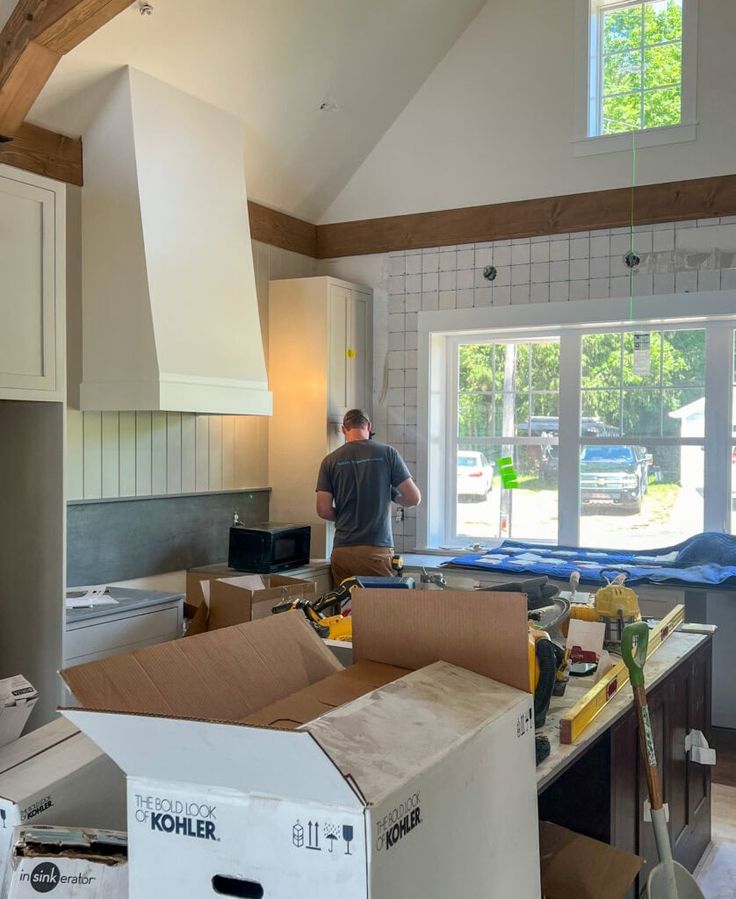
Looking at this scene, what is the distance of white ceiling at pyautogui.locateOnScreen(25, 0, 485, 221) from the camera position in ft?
13.3

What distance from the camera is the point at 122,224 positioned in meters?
4.17

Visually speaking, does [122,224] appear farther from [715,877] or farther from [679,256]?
[715,877]

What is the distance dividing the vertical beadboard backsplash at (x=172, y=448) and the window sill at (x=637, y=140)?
6.35 feet

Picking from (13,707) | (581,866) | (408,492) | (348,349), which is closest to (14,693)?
(13,707)

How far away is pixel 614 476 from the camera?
5.38m

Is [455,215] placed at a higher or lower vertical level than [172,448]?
higher

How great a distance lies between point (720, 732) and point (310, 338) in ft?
10.4

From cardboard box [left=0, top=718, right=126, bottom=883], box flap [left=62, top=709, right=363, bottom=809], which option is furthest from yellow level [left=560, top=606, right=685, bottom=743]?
box flap [left=62, top=709, right=363, bottom=809]

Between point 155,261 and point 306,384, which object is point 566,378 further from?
point 155,261

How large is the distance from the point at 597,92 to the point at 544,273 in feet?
3.60

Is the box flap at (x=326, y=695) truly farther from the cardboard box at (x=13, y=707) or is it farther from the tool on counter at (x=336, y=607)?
the tool on counter at (x=336, y=607)

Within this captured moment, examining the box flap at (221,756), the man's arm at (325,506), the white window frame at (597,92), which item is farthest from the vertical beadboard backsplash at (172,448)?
the box flap at (221,756)

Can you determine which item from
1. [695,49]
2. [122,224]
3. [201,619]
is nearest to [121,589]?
[201,619]

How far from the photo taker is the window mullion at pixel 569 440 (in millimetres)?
5461
